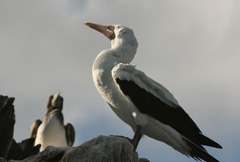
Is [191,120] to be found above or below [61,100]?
below

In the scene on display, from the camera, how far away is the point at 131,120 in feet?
78.0

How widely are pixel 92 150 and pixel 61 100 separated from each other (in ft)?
51.7

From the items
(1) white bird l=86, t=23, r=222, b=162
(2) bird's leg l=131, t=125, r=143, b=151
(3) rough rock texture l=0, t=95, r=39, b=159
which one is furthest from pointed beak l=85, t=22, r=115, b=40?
(2) bird's leg l=131, t=125, r=143, b=151

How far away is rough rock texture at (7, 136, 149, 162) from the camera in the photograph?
65.2 ft

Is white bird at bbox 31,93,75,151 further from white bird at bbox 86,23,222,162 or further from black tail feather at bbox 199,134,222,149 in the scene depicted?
black tail feather at bbox 199,134,222,149

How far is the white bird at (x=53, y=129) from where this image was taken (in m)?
33.3

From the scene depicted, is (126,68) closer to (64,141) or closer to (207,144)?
(207,144)

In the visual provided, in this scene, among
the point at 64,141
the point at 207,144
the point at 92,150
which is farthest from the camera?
the point at 64,141

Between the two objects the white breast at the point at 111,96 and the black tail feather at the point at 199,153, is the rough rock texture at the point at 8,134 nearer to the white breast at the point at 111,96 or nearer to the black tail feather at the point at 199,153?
the white breast at the point at 111,96

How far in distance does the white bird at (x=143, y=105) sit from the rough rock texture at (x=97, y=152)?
2973 millimetres

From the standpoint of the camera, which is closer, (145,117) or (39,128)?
(145,117)

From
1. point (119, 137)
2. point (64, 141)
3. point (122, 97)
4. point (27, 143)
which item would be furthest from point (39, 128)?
point (119, 137)

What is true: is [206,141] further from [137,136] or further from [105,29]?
[105,29]

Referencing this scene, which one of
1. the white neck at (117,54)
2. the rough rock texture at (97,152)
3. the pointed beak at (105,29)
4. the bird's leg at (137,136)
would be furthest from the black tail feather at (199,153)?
the pointed beak at (105,29)
